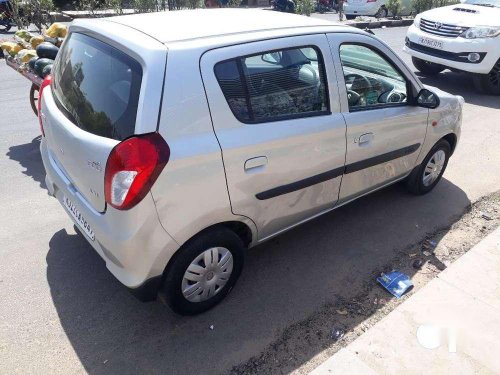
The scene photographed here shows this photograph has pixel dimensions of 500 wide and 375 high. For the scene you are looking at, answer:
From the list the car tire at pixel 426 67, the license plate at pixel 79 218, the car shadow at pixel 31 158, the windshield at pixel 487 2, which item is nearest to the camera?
the license plate at pixel 79 218

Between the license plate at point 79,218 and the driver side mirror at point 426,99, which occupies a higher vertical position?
the driver side mirror at point 426,99

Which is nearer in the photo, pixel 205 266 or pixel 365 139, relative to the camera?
pixel 205 266

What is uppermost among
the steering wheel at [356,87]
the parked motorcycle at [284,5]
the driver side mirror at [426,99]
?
the steering wheel at [356,87]

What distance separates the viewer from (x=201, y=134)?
7.64 feet

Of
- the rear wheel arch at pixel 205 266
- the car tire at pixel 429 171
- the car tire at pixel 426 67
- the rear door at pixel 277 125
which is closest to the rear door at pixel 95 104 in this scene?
the rear door at pixel 277 125

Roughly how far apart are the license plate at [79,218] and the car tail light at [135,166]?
471mm

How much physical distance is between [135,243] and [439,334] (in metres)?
1.95

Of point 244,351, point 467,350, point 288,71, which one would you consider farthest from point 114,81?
point 467,350

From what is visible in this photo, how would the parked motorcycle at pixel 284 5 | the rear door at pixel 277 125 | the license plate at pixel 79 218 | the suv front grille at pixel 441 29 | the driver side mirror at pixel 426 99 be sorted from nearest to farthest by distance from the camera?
the rear door at pixel 277 125 → the license plate at pixel 79 218 → the driver side mirror at pixel 426 99 → the suv front grille at pixel 441 29 → the parked motorcycle at pixel 284 5

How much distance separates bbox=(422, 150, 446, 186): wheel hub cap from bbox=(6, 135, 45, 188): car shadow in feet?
12.4

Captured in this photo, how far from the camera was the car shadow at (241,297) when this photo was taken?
2.53m

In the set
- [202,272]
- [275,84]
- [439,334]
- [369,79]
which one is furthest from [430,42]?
[202,272]

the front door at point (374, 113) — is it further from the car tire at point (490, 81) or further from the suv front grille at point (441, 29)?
the car tire at point (490, 81)

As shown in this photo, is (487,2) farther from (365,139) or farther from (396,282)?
(396,282)
